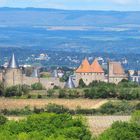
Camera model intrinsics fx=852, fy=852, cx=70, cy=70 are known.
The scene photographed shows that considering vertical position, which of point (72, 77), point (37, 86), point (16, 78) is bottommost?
point (37, 86)

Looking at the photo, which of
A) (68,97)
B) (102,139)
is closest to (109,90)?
(68,97)

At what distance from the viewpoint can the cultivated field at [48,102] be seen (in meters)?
52.2

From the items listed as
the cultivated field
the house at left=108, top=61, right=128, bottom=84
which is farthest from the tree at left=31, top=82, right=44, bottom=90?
the house at left=108, top=61, right=128, bottom=84

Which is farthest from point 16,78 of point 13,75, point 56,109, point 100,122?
point 100,122

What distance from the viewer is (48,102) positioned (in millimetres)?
53469

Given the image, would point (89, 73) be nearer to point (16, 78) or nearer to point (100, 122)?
point (16, 78)

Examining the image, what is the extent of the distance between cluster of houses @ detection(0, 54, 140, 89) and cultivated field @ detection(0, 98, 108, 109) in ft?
45.5

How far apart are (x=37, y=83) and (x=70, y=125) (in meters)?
37.3

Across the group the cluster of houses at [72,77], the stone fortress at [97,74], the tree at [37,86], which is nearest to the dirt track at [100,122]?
the tree at [37,86]

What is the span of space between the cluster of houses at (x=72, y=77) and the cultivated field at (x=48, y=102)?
45.5ft

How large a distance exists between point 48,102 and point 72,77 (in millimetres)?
28481

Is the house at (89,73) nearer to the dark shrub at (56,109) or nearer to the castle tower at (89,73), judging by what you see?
the castle tower at (89,73)

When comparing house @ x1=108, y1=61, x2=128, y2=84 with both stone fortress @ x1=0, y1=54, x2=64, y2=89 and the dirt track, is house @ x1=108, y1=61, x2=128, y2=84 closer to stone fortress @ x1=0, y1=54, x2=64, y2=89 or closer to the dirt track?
stone fortress @ x1=0, y1=54, x2=64, y2=89

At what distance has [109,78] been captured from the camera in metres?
80.9
